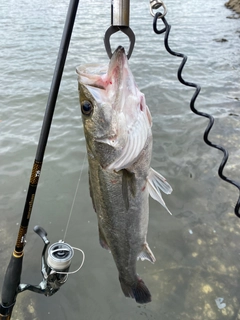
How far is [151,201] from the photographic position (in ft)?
15.4

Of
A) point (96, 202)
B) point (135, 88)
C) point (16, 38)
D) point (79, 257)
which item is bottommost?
point (79, 257)

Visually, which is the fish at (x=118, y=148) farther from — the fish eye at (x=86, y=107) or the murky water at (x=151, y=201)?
the murky water at (x=151, y=201)

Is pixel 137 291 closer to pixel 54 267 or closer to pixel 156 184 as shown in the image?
pixel 54 267

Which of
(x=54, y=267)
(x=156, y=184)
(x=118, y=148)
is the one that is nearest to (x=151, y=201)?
(x=54, y=267)

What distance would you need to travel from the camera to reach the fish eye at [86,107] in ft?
6.00

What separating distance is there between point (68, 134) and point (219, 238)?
12.0 ft

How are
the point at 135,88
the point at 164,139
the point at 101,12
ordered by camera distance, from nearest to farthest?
the point at 135,88
the point at 164,139
the point at 101,12

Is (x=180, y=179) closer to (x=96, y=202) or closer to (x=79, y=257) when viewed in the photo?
(x=79, y=257)

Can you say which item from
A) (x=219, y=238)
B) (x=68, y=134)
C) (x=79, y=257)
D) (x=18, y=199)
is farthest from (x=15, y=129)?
(x=219, y=238)

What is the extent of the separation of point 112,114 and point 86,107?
158mm

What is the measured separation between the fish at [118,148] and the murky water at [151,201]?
5.53ft

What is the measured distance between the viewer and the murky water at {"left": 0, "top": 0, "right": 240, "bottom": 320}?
3535mm

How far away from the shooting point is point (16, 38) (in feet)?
41.7

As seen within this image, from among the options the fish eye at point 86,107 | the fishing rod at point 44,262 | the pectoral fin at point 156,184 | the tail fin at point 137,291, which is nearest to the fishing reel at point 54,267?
the fishing rod at point 44,262
